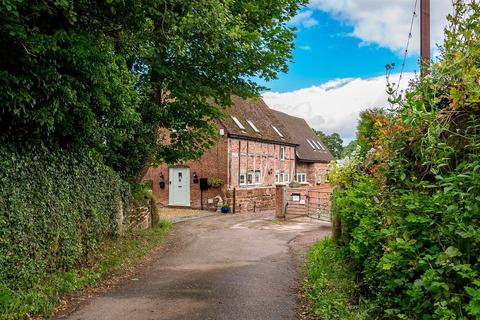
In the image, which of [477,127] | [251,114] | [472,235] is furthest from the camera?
[251,114]

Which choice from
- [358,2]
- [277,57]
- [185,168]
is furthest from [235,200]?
[358,2]

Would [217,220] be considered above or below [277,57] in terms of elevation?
below

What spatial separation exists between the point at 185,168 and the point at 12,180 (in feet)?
66.1

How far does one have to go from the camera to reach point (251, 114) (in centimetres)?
3069

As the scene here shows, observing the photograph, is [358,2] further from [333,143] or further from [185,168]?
[333,143]

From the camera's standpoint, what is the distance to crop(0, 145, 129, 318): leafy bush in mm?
5914

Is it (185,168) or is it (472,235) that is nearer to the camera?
(472,235)

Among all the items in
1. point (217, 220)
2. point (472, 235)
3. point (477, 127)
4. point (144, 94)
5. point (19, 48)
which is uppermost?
point (144, 94)

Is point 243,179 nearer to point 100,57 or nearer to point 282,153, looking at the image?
point 282,153

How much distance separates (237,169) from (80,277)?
60.7 ft

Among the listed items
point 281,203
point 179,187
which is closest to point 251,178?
point 179,187

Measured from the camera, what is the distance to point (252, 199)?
26.5m

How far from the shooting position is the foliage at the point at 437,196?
7.99 ft

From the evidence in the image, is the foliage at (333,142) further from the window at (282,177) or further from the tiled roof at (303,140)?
the window at (282,177)
